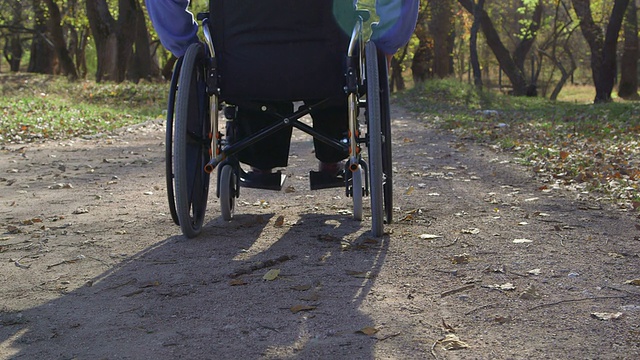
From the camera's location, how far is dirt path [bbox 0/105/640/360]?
9.89 ft

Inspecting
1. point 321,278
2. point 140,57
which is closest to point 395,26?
point 321,278

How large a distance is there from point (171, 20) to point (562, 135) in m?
7.94

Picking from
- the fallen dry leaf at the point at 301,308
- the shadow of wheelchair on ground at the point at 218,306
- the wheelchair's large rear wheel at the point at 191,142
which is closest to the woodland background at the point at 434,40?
the wheelchair's large rear wheel at the point at 191,142

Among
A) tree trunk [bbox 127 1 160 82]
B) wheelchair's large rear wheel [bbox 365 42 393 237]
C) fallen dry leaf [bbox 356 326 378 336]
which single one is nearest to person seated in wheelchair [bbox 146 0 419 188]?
wheelchair's large rear wheel [bbox 365 42 393 237]

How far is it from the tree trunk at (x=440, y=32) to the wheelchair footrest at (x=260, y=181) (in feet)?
77.6

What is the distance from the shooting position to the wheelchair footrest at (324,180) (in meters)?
5.30

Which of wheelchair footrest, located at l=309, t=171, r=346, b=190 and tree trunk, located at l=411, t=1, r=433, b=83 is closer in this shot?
wheelchair footrest, located at l=309, t=171, r=346, b=190

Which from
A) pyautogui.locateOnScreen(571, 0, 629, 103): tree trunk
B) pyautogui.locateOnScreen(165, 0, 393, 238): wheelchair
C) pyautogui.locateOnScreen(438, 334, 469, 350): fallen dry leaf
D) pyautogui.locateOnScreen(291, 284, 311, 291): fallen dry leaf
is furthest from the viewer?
pyautogui.locateOnScreen(571, 0, 629, 103): tree trunk

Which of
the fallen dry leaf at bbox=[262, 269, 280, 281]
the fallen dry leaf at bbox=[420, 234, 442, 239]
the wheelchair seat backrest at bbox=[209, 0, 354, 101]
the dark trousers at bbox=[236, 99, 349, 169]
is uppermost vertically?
the wheelchair seat backrest at bbox=[209, 0, 354, 101]

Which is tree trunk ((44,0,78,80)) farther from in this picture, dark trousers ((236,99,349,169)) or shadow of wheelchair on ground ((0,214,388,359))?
shadow of wheelchair on ground ((0,214,388,359))

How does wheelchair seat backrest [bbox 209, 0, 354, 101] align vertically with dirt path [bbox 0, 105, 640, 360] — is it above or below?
above

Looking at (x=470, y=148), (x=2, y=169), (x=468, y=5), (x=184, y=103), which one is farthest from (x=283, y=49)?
(x=468, y=5)

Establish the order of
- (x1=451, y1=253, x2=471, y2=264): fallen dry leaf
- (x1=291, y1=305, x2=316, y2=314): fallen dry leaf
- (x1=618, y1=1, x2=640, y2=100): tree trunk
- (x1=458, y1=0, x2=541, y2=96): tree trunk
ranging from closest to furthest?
(x1=291, y1=305, x2=316, y2=314): fallen dry leaf → (x1=451, y1=253, x2=471, y2=264): fallen dry leaf → (x1=618, y1=1, x2=640, y2=100): tree trunk → (x1=458, y1=0, x2=541, y2=96): tree trunk

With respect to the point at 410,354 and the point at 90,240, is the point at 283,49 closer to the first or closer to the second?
the point at 90,240
